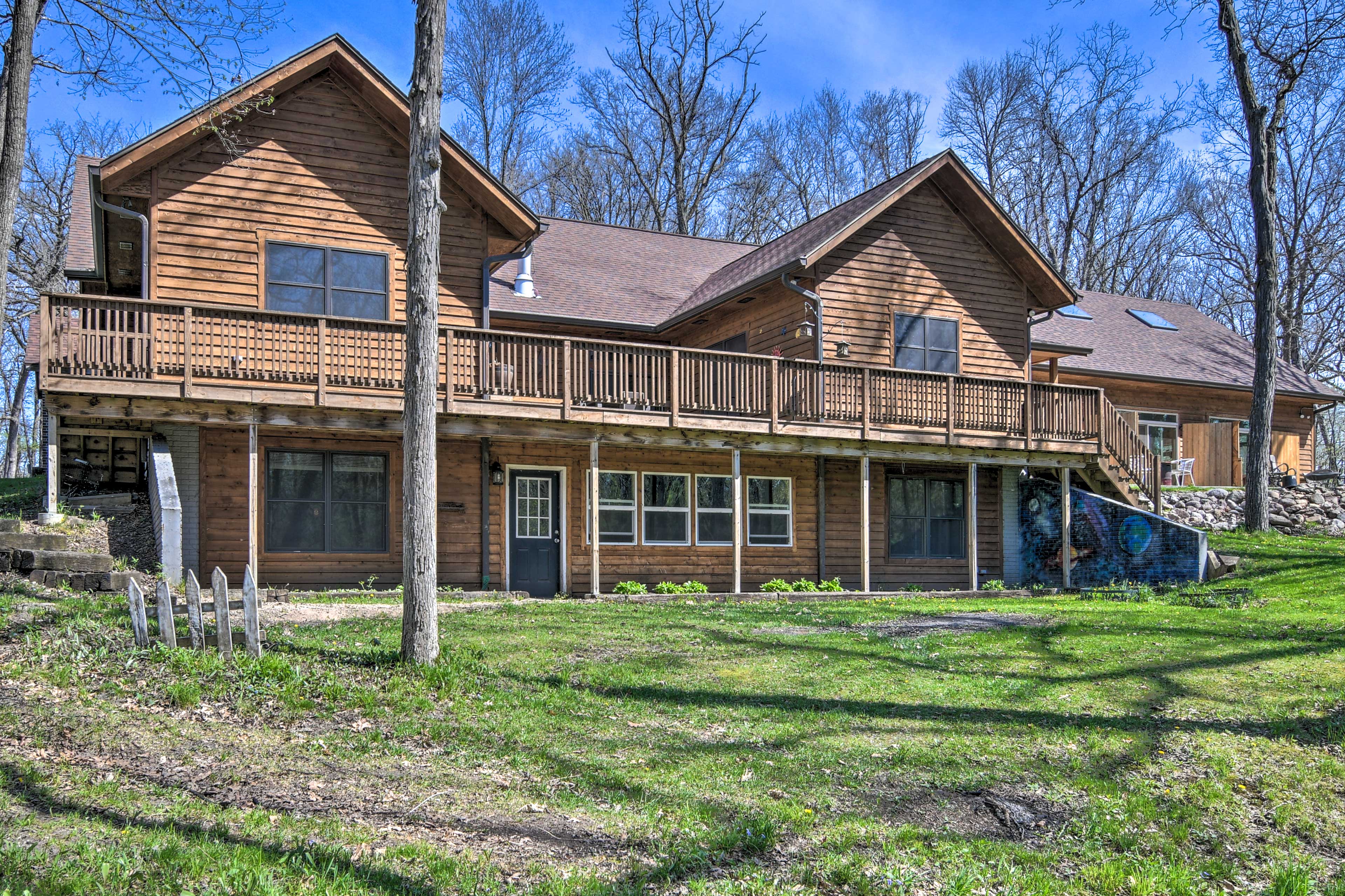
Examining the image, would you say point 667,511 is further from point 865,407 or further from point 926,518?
point 926,518

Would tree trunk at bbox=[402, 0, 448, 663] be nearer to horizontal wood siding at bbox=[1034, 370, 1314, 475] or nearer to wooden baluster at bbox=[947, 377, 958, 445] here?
wooden baluster at bbox=[947, 377, 958, 445]

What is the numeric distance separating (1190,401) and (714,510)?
16491mm

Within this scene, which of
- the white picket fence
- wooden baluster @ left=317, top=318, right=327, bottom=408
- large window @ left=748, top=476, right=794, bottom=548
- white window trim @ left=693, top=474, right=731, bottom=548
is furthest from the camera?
large window @ left=748, top=476, right=794, bottom=548

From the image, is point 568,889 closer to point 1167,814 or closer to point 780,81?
point 1167,814

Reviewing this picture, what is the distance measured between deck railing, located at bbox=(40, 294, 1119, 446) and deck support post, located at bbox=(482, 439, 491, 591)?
1947 millimetres

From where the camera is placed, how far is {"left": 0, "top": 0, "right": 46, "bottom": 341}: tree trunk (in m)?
12.9

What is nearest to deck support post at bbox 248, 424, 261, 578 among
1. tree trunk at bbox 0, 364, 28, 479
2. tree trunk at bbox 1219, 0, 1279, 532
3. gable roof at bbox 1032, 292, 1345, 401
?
gable roof at bbox 1032, 292, 1345, 401

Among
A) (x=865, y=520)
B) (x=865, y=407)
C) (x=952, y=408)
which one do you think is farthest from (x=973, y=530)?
(x=865, y=407)

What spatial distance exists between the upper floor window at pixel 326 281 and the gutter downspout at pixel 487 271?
1.49m

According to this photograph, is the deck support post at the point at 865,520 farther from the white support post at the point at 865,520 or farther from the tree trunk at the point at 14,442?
the tree trunk at the point at 14,442

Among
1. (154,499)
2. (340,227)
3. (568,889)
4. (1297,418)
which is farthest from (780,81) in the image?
(568,889)

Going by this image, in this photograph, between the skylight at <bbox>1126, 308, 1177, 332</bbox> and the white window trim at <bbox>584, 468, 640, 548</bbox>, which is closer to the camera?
the white window trim at <bbox>584, 468, 640, 548</bbox>

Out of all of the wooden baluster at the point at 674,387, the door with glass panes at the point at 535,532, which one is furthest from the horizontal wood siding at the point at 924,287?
the door with glass panes at the point at 535,532

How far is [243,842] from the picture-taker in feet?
18.0
